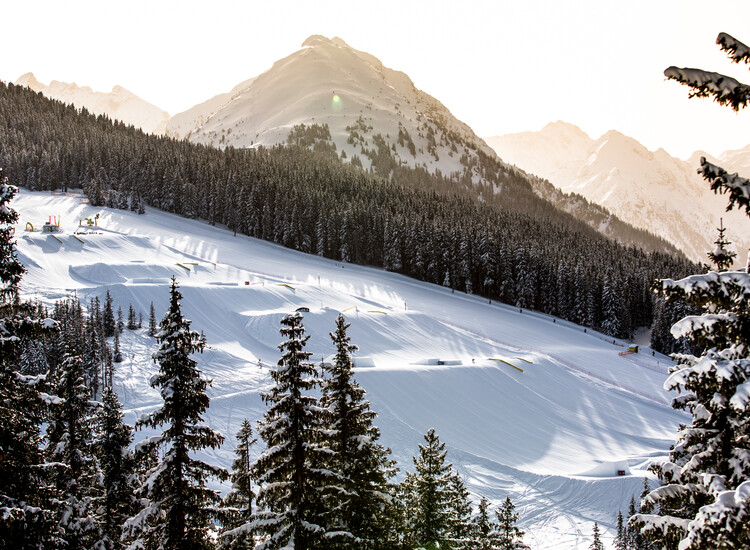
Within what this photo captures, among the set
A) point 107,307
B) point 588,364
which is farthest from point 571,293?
point 107,307

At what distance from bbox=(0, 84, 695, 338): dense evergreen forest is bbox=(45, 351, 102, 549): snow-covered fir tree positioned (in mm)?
78401

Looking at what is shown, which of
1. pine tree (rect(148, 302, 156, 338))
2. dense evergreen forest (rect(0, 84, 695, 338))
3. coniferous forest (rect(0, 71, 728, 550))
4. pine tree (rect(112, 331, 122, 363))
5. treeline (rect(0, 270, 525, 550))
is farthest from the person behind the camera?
dense evergreen forest (rect(0, 84, 695, 338))

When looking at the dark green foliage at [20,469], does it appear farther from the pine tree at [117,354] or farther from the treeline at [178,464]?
the pine tree at [117,354]

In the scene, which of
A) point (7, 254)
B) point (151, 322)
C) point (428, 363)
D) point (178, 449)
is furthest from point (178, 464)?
point (151, 322)

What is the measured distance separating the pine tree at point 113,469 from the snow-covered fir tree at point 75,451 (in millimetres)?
333

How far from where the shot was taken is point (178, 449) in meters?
11.3

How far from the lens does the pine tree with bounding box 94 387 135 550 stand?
1511cm

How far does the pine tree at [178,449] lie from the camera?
11.2 meters

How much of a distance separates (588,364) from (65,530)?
191 ft

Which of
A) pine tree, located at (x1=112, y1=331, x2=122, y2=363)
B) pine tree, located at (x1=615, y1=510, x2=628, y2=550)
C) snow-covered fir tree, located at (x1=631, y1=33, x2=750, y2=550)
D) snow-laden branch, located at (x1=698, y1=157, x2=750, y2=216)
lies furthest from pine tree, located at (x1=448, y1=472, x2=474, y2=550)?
pine tree, located at (x1=112, y1=331, x2=122, y2=363)

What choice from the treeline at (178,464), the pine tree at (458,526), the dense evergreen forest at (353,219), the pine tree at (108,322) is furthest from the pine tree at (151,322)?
the dense evergreen forest at (353,219)

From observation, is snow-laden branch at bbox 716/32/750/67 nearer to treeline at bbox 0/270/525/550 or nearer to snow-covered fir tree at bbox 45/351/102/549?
treeline at bbox 0/270/525/550

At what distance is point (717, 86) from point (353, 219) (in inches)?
3691

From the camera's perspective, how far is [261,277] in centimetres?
7175
